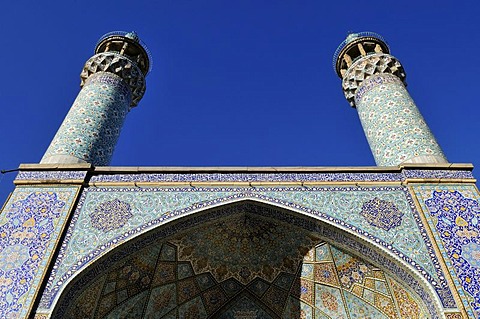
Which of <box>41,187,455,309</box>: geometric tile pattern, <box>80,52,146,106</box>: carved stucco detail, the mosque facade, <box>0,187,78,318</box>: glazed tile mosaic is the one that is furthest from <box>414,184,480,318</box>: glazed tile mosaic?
<box>80,52,146,106</box>: carved stucco detail

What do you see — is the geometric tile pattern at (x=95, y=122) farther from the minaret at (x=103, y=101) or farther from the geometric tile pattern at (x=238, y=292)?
the geometric tile pattern at (x=238, y=292)

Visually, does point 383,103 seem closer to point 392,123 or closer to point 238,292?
point 392,123

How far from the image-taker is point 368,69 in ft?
22.6

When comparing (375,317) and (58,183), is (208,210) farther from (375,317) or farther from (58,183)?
(375,317)

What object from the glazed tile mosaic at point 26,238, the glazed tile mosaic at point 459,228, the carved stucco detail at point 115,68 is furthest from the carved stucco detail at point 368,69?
the glazed tile mosaic at point 26,238

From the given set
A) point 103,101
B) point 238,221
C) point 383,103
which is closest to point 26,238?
point 238,221

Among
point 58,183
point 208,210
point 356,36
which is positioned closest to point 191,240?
point 208,210

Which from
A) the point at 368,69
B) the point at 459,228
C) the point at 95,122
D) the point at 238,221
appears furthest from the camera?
the point at 368,69

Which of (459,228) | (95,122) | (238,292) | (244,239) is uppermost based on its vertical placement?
(95,122)

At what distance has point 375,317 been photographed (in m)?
4.52

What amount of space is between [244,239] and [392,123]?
Answer: 2.53 m

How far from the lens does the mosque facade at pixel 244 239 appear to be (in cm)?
403

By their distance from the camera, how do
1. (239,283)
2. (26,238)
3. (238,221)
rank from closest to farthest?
(26,238) < (238,221) < (239,283)

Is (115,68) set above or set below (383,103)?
above
